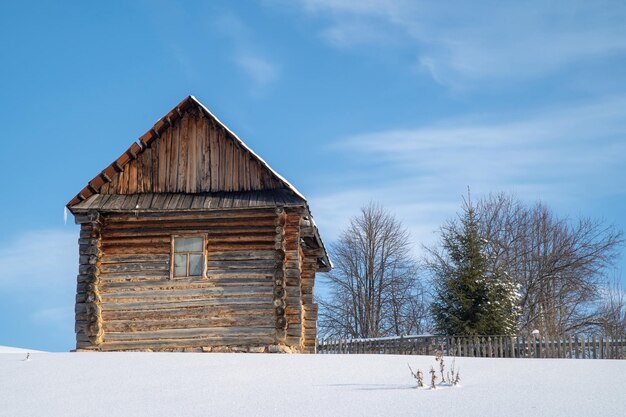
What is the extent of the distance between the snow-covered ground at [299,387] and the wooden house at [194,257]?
9.75 feet

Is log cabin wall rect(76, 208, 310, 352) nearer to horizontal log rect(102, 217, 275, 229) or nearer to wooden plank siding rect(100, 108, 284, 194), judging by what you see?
horizontal log rect(102, 217, 275, 229)

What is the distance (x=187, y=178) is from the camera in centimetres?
2133

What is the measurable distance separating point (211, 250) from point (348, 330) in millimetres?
25291

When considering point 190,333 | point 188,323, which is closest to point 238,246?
point 188,323

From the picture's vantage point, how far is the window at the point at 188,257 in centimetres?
2042

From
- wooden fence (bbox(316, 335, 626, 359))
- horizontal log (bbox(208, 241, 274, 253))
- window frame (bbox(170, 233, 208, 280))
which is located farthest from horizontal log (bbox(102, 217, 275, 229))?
wooden fence (bbox(316, 335, 626, 359))

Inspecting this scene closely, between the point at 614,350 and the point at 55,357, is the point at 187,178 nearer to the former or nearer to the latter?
the point at 55,357

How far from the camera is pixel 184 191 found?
21203 millimetres

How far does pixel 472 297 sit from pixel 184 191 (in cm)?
1284

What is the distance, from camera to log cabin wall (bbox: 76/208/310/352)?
20109 millimetres

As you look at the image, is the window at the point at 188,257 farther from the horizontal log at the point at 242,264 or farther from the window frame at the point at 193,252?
the horizontal log at the point at 242,264

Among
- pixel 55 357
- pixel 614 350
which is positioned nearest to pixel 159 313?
pixel 55 357

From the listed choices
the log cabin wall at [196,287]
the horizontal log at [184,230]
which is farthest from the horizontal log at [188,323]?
the horizontal log at [184,230]

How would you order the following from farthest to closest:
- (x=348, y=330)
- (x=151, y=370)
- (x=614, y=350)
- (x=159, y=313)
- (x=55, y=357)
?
(x=348, y=330) < (x=614, y=350) < (x=159, y=313) < (x=55, y=357) < (x=151, y=370)
